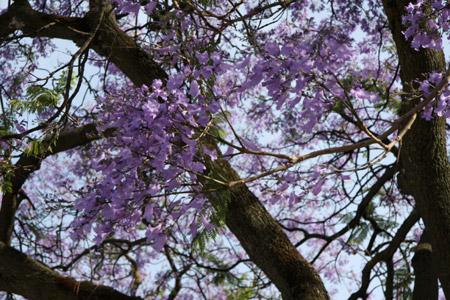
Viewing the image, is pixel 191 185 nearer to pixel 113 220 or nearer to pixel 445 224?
pixel 113 220

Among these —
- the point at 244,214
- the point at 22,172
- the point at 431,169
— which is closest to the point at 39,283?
the point at 22,172

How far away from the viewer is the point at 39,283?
4.28 metres

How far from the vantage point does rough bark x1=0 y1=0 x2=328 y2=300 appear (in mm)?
4027

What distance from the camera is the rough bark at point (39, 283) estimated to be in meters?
4.24

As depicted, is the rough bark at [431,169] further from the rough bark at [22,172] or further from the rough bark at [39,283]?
the rough bark at [22,172]

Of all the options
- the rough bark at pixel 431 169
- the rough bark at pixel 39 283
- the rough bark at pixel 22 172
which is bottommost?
the rough bark at pixel 39 283

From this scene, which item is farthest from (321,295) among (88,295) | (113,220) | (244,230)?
(113,220)

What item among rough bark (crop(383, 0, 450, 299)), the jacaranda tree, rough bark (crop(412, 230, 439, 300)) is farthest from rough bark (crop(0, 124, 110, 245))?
rough bark (crop(412, 230, 439, 300))

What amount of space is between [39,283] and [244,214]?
1300mm

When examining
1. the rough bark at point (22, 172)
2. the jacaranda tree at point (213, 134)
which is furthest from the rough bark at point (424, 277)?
the rough bark at point (22, 172)

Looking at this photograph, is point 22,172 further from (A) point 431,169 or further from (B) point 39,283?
(A) point 431,169

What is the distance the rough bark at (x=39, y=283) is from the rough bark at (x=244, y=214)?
80cm

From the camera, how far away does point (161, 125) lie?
253 cm

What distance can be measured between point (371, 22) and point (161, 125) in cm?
381
